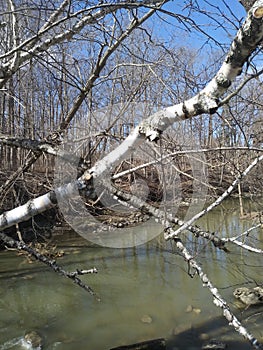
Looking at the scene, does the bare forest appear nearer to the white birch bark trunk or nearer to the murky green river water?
the white birch bark trunk

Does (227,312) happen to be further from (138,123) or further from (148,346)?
(148,346)

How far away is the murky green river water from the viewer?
370 centimetres

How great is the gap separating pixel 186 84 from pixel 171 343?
9.24 ft

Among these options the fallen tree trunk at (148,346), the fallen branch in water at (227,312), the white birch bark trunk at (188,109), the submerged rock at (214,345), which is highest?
the white birch bark trunk at (188,109)

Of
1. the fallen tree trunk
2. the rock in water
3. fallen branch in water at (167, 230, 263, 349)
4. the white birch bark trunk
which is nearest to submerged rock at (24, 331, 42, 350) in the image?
the fallen tree trunk

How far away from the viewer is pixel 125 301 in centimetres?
457

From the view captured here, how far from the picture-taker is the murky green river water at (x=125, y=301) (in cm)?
370

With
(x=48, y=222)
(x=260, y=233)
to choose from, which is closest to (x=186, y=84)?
(x=260, y=233)

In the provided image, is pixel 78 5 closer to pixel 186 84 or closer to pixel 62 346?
pixel 186 84

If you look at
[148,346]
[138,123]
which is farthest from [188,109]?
[148,346]

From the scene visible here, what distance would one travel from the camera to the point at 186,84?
7.02ft

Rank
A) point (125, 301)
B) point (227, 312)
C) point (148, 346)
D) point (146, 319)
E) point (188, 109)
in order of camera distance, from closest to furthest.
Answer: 1. point (188, 109)
2. point (227, 312)
3. point (148, 346)
4. point (146, 319)
5. point (125, 301)

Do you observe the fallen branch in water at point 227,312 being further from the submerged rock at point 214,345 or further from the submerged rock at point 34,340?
the submerged rock at point 34,340

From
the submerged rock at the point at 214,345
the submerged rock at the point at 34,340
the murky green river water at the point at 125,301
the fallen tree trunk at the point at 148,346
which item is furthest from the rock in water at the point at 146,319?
the submerged rock at the point at 34,340
